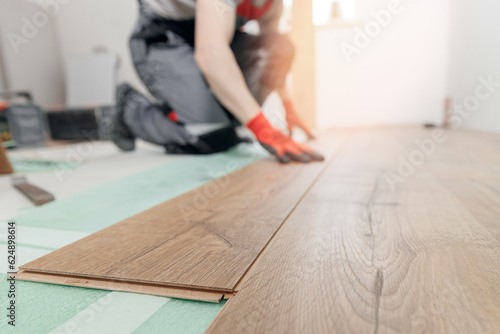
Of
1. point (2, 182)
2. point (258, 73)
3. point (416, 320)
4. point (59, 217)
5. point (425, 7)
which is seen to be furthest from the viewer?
point (425, 7)

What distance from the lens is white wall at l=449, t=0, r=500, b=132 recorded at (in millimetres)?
1737

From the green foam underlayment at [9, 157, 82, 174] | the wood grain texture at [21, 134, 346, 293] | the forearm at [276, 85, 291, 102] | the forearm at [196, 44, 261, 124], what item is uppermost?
the forearm at [196, 44, 261, 124]

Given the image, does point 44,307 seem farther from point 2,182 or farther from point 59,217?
point 2,182

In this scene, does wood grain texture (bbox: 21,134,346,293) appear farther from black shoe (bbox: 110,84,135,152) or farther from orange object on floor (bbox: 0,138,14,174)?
black shoe (bbox: 110,84,135,152)

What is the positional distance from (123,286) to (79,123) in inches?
122

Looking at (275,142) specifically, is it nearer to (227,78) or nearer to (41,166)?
(227,78)

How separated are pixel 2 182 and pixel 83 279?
1164 mm

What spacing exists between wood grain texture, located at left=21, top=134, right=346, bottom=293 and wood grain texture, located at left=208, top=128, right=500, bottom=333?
0.04 metres

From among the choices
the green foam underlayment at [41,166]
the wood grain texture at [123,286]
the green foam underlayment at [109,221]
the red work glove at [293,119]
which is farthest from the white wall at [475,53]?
the green foam underlayment at [41,166]

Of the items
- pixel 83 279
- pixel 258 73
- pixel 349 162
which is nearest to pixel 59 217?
pixel 83 279

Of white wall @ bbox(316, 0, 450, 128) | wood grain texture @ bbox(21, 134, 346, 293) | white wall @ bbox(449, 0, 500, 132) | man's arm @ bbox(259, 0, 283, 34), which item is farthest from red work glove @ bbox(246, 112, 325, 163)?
white wall @ bbox(316, 0, 450, 128)

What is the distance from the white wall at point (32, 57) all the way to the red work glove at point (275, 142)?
11.6 feet

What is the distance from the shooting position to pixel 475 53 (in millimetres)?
1976

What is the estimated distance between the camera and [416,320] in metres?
0.32
